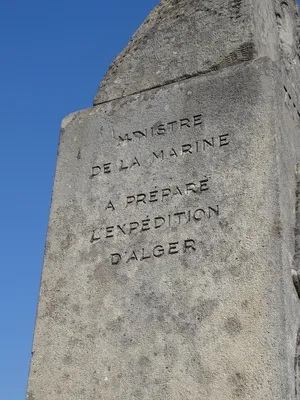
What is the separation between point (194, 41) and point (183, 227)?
1.53m

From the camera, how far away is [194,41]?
4.89 m

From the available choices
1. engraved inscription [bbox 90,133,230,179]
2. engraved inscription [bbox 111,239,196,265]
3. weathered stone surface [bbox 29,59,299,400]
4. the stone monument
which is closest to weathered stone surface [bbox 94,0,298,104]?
the stone monument

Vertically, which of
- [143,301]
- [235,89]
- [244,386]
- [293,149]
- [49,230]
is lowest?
[244,386]

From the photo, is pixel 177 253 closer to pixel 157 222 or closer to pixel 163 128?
pixel 157 222

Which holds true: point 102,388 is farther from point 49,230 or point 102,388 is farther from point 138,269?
point 49,230

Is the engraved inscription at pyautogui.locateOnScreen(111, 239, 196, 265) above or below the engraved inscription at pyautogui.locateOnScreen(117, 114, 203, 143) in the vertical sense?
below

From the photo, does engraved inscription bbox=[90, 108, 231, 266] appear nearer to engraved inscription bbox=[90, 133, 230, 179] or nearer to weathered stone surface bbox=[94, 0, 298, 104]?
engraved inscription bbox=[90, 133, 230, 179]

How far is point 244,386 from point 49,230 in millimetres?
1873

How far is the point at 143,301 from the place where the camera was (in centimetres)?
414

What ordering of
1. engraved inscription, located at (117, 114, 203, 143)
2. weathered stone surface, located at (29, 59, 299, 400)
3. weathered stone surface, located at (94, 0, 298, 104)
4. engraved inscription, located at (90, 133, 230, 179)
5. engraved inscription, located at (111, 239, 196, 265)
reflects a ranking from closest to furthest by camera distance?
weathered stone surface, located at (29, 59, 299, 400), engraved inscription, located at (111, 239, 196, 265), engraved inscription, located at (90, 133, 230, 179), engraved inscription, located at (117, 114, 203, 143), weathered stone surface, located at (94, 0, 298, 104)

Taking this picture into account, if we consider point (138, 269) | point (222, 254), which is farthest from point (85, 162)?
point (222, 254)

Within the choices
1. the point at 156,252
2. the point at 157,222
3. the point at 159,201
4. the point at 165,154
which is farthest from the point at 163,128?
the point at 156,252

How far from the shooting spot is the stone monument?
3789 mm

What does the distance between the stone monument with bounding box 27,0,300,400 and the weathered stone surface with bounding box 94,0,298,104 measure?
12 millimetres
